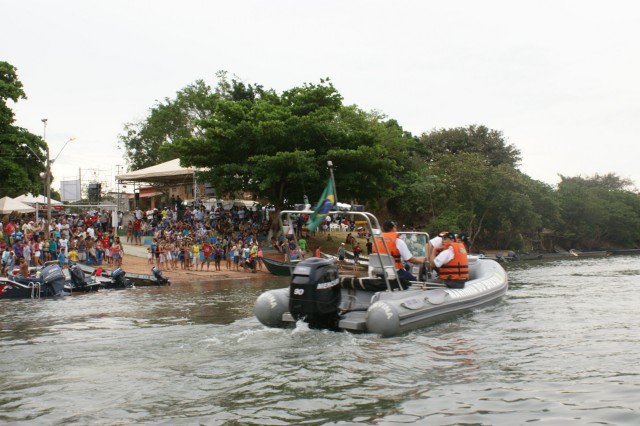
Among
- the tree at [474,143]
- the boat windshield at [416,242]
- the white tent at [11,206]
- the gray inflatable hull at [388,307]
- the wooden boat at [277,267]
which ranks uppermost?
the tree at [474,143]

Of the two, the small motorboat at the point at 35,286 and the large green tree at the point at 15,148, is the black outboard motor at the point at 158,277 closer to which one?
the small motorboat at the point at 35,286

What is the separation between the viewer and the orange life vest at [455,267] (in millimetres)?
12227

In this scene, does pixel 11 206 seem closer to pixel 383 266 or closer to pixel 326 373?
pixel 383 266

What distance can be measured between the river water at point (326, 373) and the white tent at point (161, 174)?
2861cm

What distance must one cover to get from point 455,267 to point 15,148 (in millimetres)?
31678

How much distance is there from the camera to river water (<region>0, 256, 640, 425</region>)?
629cm

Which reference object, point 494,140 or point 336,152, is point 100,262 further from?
point 494,140

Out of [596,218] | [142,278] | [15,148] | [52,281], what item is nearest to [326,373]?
[52,281]

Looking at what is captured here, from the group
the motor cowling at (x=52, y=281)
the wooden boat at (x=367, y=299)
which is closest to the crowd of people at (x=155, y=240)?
the motor cowling at (x=52, y=281)

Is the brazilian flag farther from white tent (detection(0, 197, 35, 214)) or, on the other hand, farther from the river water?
white tent (detection(0, 197, 35, 214))

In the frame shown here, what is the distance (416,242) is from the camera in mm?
13586

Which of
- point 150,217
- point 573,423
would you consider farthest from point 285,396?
point 150,217

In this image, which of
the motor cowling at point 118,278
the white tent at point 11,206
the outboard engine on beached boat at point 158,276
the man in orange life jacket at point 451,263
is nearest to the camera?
the man in orange life jacket at point 451,263

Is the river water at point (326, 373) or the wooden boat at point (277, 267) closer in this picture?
the river water at point (326, 373)
